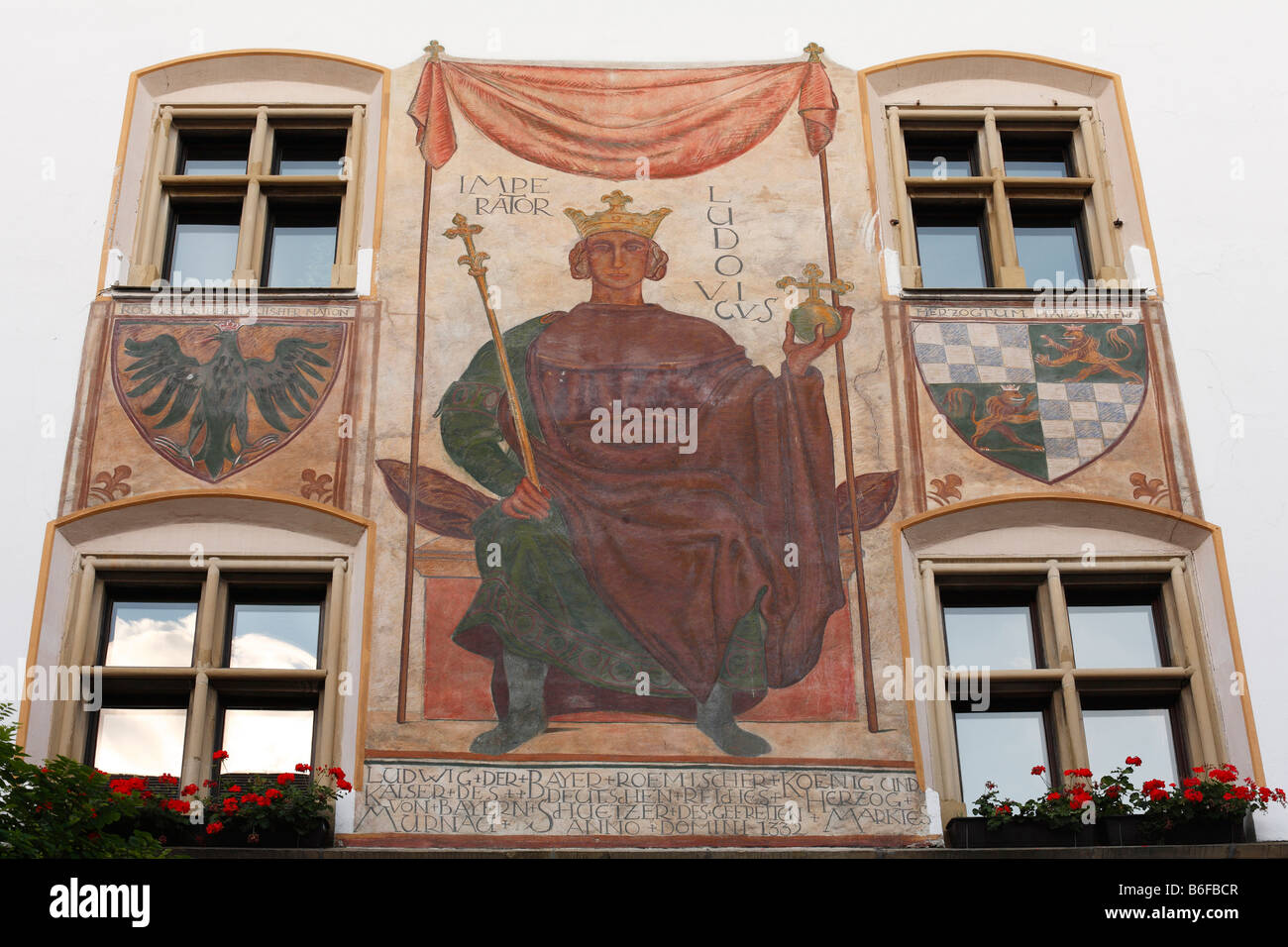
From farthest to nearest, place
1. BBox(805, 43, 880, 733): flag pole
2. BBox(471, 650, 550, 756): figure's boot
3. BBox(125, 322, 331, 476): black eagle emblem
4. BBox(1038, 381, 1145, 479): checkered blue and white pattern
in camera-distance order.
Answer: BBox(1038, 381, 1145, 479): checkered blue and white pattern
BBox(125, 322, 331, 476): black eagle emblem
BBox(805, 43, 880, 733): flag pole
BBox(471, 650, 550, 756): figure's boot

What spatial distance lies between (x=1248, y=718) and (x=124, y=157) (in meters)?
6.32

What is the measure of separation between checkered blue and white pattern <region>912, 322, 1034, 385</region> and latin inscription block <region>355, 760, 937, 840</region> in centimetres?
218

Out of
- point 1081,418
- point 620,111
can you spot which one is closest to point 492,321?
point 620,111

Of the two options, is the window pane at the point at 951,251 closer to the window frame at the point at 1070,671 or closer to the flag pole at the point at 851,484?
the flag pole at the point at 851,484

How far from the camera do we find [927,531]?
327 inches

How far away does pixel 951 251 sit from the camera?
9531 millimetres

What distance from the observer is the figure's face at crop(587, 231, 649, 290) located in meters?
9.07

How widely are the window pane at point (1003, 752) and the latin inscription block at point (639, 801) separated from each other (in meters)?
0.37

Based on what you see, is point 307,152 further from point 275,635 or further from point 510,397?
point 275,635

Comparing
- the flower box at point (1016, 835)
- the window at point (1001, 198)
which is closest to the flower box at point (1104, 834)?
the flower box at point (1016, 835)

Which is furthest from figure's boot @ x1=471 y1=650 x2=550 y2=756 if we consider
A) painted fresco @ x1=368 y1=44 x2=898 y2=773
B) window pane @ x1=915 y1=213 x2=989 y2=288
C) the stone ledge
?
window pane @ x1=915 y1=213 x2=989 y2=288

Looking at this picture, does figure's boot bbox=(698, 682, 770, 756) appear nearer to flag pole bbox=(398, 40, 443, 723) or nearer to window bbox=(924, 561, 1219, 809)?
window bbox=(924, 561, 1219, 809)
